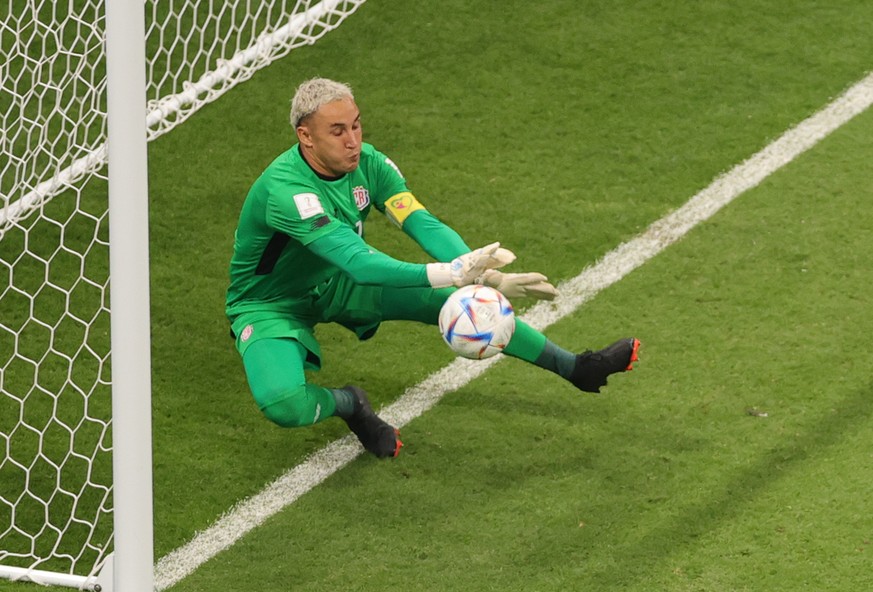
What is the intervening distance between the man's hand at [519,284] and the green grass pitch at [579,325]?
716 mm

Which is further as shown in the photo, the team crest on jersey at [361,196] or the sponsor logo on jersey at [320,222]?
the team crest on jersey at [361,196]

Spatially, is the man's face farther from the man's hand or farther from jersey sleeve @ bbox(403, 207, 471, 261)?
the man's hand

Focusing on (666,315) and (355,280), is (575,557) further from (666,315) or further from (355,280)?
(666,315)

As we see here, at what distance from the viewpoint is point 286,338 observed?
484 cm

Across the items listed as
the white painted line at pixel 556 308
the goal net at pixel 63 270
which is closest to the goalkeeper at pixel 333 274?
the white painted line at pixel 556 308

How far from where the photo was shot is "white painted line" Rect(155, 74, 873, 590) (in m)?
4.66

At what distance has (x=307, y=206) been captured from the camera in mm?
4586

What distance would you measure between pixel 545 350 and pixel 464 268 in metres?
0.73

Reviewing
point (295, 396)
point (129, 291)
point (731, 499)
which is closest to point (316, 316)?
point (295, 396)

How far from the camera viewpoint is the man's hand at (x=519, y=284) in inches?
180

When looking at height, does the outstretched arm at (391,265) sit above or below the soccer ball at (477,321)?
above

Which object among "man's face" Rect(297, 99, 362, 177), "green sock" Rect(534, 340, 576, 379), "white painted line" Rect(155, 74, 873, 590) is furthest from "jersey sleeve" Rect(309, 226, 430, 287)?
"white painted line" Rect(155, 74, 873, 590)

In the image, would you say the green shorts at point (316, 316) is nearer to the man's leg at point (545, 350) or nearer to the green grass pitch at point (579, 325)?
the man's leg at point (545, 350)

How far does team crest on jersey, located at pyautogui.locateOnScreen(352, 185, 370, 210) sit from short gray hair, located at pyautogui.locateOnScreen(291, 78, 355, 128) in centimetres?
35
